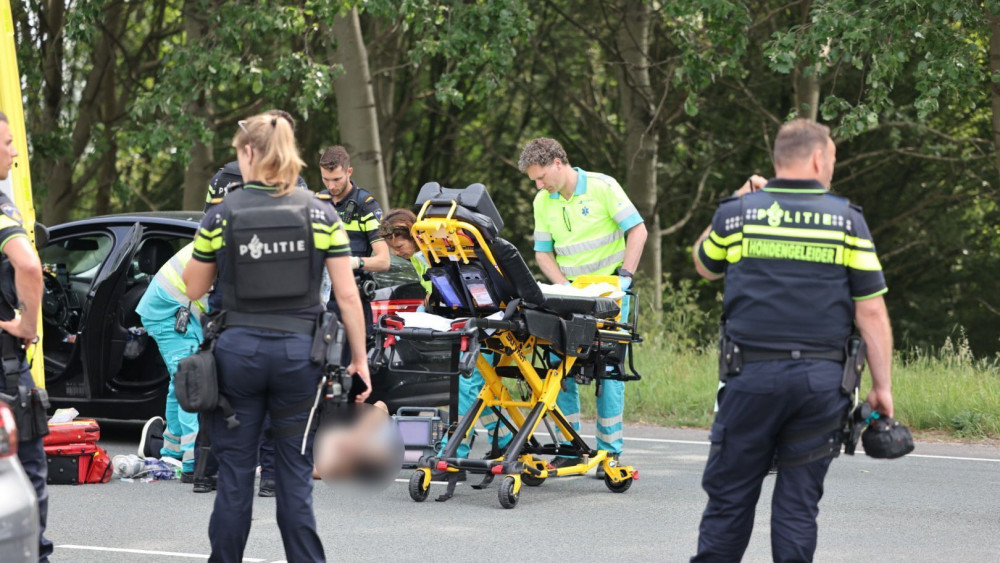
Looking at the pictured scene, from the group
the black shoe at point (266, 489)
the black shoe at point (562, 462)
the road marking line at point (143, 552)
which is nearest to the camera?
the road marking line at point (143, 552)

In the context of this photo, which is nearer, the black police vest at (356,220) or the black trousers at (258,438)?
the black trousers at (258,438)

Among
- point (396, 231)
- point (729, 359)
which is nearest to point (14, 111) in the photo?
point (396, 231)

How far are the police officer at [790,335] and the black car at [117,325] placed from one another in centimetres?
459

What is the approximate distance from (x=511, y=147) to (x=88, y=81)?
7.49m

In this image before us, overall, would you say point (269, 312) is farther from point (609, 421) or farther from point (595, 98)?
point (595, 98)

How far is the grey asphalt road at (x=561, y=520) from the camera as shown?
6473 millimetres

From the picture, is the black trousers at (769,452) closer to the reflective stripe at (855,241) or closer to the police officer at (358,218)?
the reflective stripe at (855,241)

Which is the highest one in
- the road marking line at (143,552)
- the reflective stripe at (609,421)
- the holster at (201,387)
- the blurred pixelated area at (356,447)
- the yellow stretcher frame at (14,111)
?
the yellow stretcher frame at (14,111)

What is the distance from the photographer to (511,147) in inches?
971

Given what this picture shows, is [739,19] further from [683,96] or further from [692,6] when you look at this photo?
[683,96]

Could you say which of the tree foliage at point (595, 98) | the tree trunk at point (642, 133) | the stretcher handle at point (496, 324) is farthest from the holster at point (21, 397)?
the tree trunk at point (642, 133)

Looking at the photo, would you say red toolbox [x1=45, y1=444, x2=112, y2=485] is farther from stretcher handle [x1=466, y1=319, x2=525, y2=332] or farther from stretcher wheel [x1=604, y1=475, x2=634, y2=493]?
stretcher wheel [x1=604, y1=475, x2=634, y2=493]

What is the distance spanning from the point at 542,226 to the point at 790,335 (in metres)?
4.12

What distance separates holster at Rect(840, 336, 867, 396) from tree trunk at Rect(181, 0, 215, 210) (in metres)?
13.6
